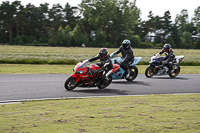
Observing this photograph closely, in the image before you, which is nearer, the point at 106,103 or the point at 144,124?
the point at 144,124

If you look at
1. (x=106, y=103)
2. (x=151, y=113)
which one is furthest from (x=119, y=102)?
(x=151, y=113)

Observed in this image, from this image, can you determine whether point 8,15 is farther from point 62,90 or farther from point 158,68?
point 62,90

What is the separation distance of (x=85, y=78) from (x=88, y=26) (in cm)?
8782

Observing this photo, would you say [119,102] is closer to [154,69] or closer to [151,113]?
[151,113]

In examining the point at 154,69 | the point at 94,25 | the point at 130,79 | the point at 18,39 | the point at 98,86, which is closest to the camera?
the point at 98,86

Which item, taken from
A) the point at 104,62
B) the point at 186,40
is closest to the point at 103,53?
the point at 104,62

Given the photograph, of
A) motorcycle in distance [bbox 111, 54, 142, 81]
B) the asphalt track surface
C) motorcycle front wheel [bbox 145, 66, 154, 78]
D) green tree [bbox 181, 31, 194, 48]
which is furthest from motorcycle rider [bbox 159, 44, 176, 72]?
green tree [bbox 181, 31, 194, 48]

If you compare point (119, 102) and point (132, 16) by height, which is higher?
point (132, 16)

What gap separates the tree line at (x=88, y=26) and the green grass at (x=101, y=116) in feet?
227

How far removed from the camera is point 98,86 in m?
11.5

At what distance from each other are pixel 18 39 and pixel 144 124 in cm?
7621

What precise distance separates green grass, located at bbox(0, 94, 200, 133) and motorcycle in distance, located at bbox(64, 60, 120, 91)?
2.04 metres

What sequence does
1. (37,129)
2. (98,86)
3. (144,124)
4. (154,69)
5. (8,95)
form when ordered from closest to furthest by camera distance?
1. (37,129)
2. (144,124)
3. (8,95)
4. (98,86)
5. (154,69)

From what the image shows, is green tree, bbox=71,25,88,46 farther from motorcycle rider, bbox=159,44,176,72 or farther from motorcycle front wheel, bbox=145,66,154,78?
motorcycle front wheel, bbox=145,66,154,78
